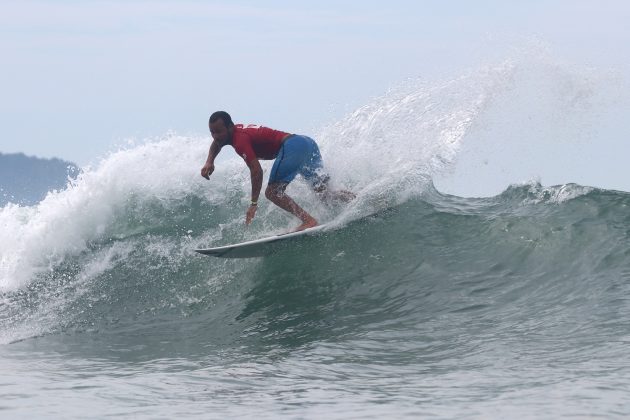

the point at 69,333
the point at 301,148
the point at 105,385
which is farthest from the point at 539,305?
the point at 69,333

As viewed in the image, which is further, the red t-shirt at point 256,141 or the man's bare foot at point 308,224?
the man's bare foot at point 308,224

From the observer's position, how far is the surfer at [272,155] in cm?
870

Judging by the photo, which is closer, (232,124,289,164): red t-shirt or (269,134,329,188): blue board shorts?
(232,124,289,164): red t-shirt

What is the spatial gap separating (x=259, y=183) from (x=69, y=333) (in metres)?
2.51

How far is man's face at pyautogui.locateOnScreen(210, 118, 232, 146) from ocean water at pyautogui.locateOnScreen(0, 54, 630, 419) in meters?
1.33

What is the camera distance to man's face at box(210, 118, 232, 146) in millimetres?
8680

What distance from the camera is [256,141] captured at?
8977 mm

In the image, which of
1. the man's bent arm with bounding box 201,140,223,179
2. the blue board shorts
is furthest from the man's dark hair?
the blue board shorts

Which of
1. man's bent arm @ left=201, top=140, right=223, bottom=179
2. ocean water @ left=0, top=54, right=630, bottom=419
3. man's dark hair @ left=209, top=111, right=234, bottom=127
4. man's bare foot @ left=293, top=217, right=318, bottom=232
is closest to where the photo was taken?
ocean water @ left=0, top=54, right=630, bottom=419

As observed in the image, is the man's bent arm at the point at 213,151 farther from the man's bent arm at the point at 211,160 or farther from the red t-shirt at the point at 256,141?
the red t-shirt at the point at 256,141

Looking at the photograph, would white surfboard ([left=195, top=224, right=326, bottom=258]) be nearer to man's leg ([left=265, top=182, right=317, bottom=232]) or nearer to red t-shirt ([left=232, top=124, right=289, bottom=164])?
man's leg ([left=265, top=182, right=317, bottom=232])

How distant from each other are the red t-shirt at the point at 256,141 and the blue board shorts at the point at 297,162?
0.34 ft

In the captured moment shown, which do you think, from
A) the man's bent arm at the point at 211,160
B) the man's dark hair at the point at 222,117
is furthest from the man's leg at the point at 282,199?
the man's dark hair at the point at 222,117

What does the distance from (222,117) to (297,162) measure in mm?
969
